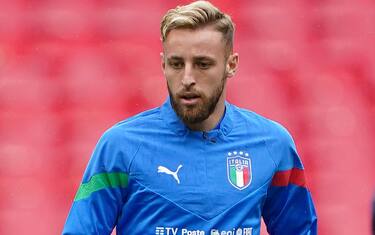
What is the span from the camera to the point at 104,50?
19.9 feet

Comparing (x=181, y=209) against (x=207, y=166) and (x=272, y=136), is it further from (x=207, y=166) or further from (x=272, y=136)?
(x=272, y=136)

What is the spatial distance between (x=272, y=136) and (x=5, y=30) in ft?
11.3

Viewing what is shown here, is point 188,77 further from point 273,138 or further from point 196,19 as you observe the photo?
point 273,138

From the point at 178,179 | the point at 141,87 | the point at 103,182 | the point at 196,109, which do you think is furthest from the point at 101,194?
the point at 141,87

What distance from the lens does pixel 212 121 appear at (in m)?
2.91

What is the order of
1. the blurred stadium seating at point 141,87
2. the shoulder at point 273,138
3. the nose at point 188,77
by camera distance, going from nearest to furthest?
the nose at point 188,77, the shoulder at point 273,138, the blurred stadium seating at point 141,87

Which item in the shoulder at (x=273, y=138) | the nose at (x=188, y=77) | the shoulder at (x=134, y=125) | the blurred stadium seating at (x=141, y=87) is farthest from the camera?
the blurred stadium seating at (x=141, y=87)

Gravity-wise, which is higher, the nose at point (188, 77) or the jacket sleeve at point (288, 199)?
the nose at point (188, 77)

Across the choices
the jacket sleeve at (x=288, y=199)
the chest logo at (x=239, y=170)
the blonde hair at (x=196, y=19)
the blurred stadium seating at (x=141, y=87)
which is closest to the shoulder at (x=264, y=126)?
the jacket sleeve at (x=288, y=199)

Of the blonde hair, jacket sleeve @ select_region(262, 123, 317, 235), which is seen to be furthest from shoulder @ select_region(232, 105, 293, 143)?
the blonde hair

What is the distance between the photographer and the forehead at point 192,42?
9.09 ft

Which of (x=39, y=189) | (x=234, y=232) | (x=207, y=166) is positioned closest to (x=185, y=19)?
(x=207, y=166)

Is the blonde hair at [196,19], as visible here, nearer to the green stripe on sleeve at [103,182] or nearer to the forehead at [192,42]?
the forehead at [192,42]

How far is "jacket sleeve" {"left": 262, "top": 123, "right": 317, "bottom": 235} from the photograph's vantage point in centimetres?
296
